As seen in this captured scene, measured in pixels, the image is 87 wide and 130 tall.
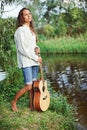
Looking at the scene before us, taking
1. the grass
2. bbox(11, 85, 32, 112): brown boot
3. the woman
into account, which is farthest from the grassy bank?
bbox(11, 85, 32, 112): brown boot

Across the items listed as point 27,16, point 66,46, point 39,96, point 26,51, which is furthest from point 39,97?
point 66,46

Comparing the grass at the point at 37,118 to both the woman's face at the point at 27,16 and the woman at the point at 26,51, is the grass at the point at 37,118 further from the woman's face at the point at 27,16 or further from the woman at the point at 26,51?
the woman's face at the point at 27,16

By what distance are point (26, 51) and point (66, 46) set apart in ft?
55.2

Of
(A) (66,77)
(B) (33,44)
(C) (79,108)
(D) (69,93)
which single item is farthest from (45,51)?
(B) (33,44)

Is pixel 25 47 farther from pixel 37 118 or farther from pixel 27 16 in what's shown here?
pixel 37 118

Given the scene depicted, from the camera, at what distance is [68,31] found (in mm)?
34625

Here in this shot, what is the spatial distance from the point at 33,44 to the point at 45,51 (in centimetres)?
1778

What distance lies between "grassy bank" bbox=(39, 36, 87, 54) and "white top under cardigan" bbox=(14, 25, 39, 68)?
15.5 metres

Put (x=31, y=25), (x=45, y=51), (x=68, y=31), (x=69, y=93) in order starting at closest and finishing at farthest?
(x=31, y=25), (x=69, y=93), (x=45, y=51), (x=68, y=31)

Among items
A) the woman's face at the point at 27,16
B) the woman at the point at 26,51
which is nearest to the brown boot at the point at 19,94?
the woman at the point at 26,51

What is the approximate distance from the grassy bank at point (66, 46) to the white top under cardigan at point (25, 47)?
1555cm

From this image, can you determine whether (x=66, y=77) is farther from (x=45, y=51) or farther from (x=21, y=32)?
(x=45, y=51)

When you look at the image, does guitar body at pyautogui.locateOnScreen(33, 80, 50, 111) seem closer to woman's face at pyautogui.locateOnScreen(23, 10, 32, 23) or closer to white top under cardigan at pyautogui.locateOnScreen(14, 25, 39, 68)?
white top under cardigan at pyautogui.locateOnScreen(14, 25, 39, 68)

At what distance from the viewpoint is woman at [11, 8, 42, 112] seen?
17.9 ft
